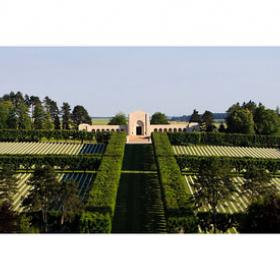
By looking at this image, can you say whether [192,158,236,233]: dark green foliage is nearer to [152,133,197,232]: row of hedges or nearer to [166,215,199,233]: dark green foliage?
[152,133,197,232]: row of hedges

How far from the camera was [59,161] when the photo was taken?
46.0 m

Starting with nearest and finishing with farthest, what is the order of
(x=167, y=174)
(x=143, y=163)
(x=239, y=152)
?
(x=167, y=174) < (x=143, y=163) < (x=239, y=152)

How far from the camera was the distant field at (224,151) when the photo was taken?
191 feet

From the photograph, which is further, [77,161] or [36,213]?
[77,161]

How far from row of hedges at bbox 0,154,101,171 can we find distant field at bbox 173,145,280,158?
16.2 m

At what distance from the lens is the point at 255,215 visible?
24.0 metres

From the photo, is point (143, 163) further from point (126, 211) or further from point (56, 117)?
point (56, 117)

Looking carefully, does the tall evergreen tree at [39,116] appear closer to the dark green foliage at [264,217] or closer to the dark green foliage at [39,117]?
the dark green foliage at [39,117]

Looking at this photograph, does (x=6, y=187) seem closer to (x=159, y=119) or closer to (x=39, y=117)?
(x=39, y=117)

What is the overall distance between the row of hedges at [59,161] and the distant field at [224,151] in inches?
639

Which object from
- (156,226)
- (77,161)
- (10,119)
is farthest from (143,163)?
(10,119)

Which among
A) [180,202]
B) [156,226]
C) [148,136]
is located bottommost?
[156,226]

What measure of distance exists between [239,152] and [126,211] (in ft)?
108

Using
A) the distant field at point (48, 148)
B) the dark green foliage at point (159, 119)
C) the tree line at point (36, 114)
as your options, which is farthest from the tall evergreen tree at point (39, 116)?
Result: the dark green foliage at point (159, 119)
